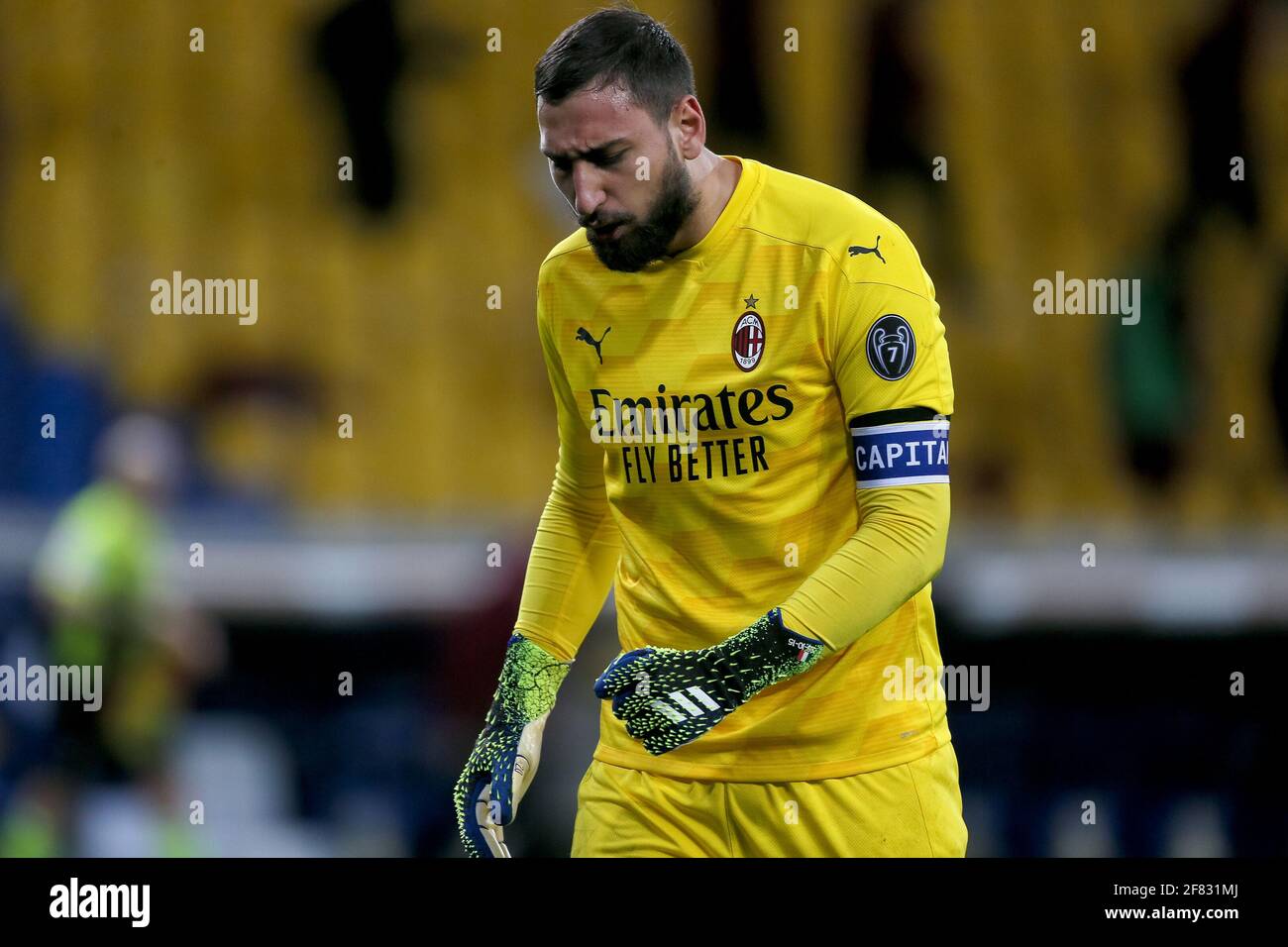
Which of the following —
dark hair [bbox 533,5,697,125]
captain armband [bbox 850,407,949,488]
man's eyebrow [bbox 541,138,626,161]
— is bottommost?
captain armband [bbox 850,407,949,488]

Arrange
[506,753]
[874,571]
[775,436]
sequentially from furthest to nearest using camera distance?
[506,753]
[775,436]
[874,571]

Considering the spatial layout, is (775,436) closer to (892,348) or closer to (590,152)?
(892,348)

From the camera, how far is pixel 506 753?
271 centimetres

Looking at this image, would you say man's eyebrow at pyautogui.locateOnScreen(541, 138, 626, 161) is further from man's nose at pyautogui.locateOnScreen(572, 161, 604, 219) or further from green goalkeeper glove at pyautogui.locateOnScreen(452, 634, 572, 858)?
green goalkeeper glove at pyautogui.locateOnScreen(452, 634, 572, 858)

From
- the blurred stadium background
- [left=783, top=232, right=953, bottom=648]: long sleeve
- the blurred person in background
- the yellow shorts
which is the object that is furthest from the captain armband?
the blurred person in background

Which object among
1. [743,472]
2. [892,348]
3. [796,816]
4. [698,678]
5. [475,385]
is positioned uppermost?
[475,385]

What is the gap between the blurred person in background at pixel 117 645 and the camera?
5711mm

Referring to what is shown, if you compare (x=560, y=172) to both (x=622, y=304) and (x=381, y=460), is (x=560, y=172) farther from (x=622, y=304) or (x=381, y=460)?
(x=381, y=460)

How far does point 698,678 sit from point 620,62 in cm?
91

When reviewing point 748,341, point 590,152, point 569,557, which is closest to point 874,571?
point 748,341

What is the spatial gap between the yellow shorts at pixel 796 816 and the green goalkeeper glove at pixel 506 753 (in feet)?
0.59

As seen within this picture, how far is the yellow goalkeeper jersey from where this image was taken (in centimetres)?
246

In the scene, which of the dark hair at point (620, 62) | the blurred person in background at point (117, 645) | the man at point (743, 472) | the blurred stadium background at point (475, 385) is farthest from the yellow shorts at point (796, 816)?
the blurred person in background at point (117, 645)

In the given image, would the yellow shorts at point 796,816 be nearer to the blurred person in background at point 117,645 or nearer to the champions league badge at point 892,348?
the champions league badge at point 892,348
